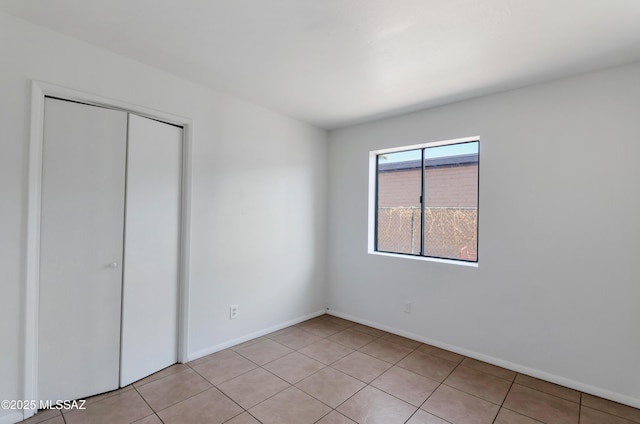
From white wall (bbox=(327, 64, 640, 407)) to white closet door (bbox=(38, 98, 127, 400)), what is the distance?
2795 mm

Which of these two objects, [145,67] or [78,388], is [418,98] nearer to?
[145,67]

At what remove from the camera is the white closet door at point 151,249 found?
2.35 m

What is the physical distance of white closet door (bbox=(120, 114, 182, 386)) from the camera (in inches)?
92.7

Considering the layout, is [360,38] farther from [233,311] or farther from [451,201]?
[233,311]

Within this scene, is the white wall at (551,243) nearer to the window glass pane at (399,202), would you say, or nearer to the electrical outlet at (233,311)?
the window glass pane at (399,202)

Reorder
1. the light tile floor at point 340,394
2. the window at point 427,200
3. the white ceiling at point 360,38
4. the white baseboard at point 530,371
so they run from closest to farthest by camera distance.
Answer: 1. the white ceiling at point 360,38
2. the light tile floor at point 340,394
3. the white baseboard at point 530,371
4. the window at point 427,200

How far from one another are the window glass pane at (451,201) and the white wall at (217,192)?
1423mm

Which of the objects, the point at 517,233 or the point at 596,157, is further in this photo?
the point at 517,233

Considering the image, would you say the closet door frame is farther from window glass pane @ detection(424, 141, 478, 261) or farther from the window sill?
window glass pane @ detection(424, 141, 478, 261)

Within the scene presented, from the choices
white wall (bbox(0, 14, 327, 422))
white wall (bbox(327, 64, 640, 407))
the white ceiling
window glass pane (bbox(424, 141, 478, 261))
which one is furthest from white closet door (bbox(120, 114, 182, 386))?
window glass pane (bbox(424, 141, 478, 261))

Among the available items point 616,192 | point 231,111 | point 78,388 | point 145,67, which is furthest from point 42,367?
point 616,192

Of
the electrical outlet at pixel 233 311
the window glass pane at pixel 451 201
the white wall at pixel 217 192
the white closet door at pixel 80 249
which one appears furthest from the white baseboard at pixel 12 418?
the window glass pane at pixel 451 201

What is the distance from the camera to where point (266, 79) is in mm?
2646

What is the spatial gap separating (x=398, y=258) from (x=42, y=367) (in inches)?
123
